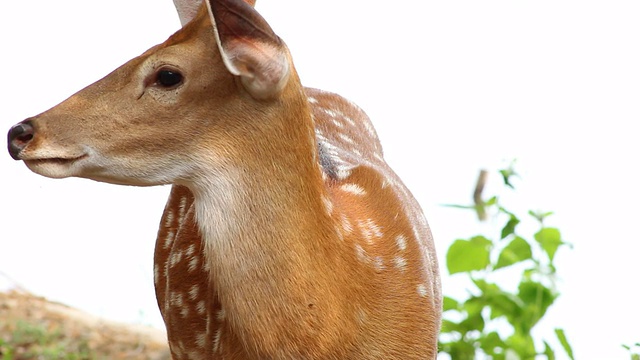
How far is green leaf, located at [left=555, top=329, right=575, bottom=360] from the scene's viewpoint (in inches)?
167

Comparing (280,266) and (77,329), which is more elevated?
(280,266)

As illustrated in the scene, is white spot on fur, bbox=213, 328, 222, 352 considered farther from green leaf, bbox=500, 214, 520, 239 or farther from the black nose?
green leaf, bbox=500, 214, 520, 239

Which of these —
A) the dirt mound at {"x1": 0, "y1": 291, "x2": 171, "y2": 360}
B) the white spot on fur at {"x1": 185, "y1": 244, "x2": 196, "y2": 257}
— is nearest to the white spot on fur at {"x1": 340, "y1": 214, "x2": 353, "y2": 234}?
the white spot on fur at {"x1": 185, "y1": 244, "x2": 196, "y2": 257}

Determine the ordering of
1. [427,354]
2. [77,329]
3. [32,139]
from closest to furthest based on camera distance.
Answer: [32,139], [427,354], [77,329]

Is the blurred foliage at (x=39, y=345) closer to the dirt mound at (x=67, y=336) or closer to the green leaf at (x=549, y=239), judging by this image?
the dirt mound at (x=67, y=336)

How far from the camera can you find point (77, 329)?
5770mm

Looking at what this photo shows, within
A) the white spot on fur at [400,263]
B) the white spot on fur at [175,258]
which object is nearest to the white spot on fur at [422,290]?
the white spot on fur at [400,263]

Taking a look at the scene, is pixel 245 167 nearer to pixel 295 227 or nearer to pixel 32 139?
pixel 295 227

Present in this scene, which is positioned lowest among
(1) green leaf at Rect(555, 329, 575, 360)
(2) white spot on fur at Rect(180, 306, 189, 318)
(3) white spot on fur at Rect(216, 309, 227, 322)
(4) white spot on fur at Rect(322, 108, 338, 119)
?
(1) green leaf at Rect(555, 329, 575, 360)

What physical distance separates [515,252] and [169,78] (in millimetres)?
2038

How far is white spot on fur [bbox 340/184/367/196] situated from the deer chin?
814 millimetres

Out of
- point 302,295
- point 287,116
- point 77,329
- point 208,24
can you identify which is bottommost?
point 77,329

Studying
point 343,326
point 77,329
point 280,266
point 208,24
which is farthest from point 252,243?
point 77,329

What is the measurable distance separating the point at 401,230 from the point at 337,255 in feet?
1.30
